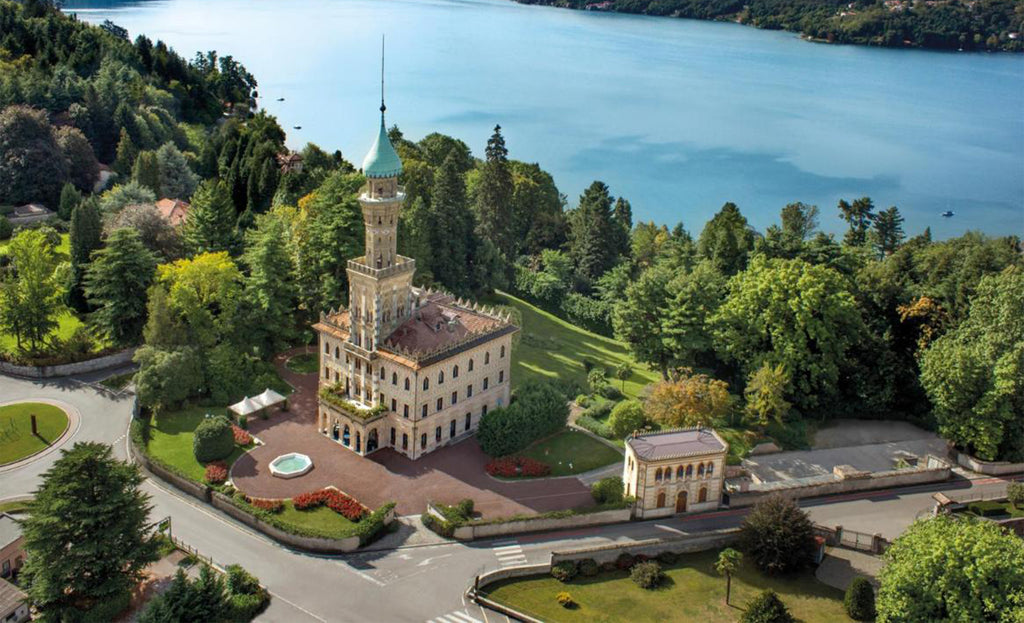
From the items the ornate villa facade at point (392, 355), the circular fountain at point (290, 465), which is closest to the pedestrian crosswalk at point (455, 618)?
the ornate villa facade at point (392, 355)

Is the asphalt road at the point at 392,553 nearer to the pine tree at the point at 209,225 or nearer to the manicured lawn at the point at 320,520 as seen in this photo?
the manicured lawn at the point at 320,520

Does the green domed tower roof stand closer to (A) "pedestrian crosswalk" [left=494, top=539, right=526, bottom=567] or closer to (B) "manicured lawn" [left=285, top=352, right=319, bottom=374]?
(B) "manicured lawn" [left=285, top=352, right=319, bottom=374]

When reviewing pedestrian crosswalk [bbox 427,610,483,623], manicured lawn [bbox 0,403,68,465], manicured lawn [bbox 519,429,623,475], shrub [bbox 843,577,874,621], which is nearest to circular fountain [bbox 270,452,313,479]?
manicured lawn [bbox 519,429,623,475]

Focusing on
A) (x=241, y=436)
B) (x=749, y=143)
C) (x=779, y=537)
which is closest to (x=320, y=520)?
(x=241, y=436)

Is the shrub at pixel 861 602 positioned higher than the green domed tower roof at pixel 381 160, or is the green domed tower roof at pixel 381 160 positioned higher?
the green domed tower roof at pixel 381 160

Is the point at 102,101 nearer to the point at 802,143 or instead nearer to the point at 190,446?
the point at 190,446
